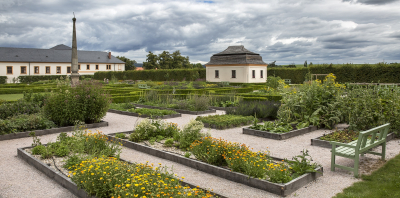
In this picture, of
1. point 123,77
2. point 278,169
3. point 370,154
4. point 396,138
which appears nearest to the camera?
point 278,169

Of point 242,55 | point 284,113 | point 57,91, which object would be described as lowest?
point 284,113

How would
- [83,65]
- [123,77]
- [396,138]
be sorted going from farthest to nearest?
[83,65] < [123,77] < [396,138]

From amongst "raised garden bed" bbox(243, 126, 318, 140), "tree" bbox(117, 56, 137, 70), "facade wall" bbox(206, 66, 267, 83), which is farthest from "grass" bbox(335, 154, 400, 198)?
"tree" bbox(117, 56, 137, 70)

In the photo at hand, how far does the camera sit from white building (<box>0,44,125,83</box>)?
43.8 m

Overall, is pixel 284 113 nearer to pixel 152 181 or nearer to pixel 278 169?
pixel 278 169

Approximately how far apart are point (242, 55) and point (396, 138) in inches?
1010

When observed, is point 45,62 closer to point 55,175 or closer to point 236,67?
point 236,67

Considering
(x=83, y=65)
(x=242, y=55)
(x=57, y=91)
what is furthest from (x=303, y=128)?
(x=83, y=65)

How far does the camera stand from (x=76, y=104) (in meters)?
9.11

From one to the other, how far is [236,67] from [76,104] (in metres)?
24.6

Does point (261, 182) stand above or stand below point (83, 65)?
below

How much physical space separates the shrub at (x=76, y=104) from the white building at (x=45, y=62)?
4114 centimetres

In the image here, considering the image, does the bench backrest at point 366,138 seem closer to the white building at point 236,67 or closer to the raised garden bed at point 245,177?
the raised garden bed at point 245,177

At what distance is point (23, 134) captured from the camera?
8.10 m
